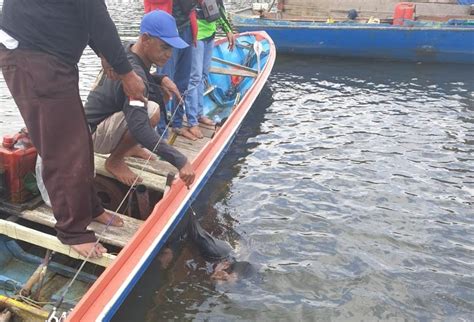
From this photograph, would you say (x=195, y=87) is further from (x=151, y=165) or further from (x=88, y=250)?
(x=88, y=250)

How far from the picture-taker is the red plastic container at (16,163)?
13.3 feet

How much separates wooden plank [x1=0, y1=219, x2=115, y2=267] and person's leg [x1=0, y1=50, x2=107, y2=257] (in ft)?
0.22

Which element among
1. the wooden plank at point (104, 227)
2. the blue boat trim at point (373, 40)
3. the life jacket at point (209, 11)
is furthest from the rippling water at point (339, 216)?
the blue boat trim at point (373, 40)

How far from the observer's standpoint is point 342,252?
509cm

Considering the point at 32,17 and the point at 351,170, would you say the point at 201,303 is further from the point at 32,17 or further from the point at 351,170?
the point at 351,170

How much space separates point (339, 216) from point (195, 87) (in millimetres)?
2482

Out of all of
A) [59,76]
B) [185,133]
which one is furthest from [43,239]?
[185,133]

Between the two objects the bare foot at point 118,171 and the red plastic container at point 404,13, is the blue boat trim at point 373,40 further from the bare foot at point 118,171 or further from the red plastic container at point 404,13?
the bare foot at point 118,171

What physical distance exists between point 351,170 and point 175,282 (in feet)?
11.3

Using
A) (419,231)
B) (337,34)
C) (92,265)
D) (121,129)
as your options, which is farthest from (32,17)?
(337,34)

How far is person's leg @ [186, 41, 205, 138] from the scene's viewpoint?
632cm

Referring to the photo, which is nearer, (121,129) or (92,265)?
(92,265)

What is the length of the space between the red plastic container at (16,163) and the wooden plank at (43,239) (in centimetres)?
39

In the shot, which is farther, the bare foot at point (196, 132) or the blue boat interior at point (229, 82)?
the blue boat interior at point (229, 82)
